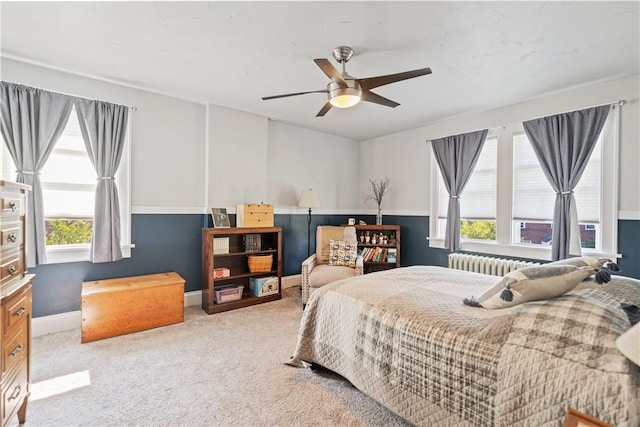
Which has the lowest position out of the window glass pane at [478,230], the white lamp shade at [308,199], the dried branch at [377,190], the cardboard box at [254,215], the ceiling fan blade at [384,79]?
the window glass pane at [478,230]

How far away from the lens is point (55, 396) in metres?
1.92

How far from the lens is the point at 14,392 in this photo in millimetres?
1488

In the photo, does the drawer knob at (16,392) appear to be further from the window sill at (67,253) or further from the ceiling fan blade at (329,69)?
the ceiling fan blade at (329,69)

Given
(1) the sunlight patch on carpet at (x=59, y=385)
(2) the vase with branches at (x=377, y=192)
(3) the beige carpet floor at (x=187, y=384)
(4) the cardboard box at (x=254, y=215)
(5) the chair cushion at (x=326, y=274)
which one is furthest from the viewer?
(2) the vase with branches at (x=377, y=192)

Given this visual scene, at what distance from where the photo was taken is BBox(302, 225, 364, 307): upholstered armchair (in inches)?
142

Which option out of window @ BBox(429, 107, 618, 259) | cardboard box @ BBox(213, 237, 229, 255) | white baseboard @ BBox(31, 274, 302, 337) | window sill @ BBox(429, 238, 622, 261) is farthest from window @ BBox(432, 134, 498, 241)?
white baseboard @ BBox(31, 274, 302, 337)

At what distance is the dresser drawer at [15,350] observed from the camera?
1.40 m

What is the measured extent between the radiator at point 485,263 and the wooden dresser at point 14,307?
13.8 ft

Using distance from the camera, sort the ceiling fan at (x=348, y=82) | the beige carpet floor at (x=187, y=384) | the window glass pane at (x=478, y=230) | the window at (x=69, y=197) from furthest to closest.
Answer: the window glass pane at (x=478, y=230)
the window at (x=69, y=197)
the ceiling fan at (x=348, y=82)
the beige carpet floor at (x=187, y=384)

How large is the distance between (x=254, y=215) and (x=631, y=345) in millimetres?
3525

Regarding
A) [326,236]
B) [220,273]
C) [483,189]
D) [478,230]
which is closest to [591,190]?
[483,189]

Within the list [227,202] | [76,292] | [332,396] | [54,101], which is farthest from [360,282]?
[54,101]

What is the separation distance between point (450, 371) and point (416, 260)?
3499 mm

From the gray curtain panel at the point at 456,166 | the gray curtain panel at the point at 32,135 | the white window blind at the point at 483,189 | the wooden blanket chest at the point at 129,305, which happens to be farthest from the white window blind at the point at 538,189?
the gray curtain panel at the point at 32,135
